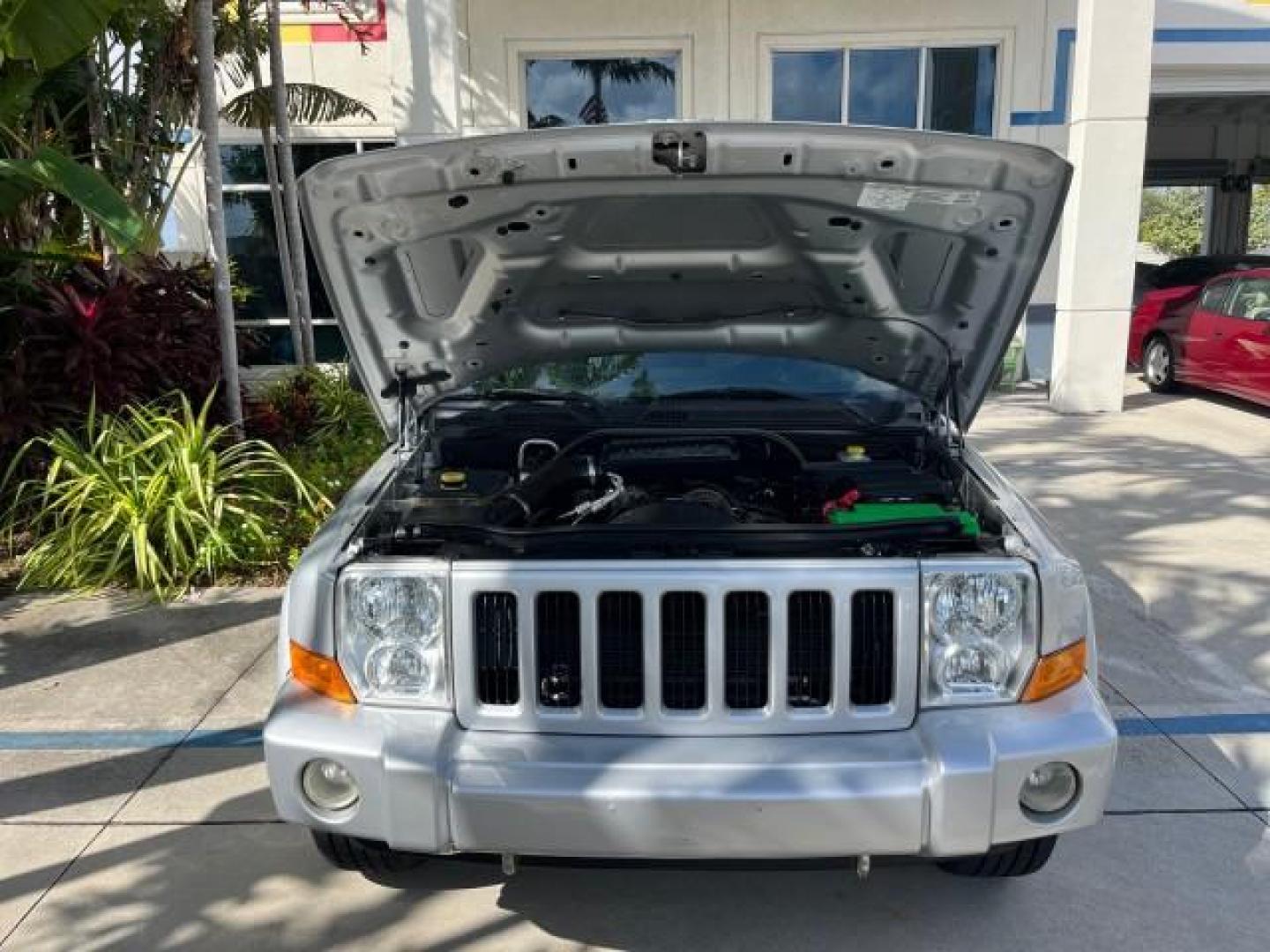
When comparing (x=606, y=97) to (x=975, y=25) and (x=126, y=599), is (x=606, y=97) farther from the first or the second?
(x=126, y=599)

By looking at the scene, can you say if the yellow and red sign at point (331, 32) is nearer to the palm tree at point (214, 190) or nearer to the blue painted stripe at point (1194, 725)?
the palm tree at point (214, 190)

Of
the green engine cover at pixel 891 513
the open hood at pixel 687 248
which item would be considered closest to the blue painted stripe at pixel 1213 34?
the open hood at pixel 687 248

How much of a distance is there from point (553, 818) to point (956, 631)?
1.05m

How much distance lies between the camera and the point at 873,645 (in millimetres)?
2514

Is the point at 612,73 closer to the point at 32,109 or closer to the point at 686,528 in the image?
the point at 32,109

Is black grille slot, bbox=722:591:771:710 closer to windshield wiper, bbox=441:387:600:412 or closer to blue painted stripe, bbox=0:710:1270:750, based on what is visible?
windshield wiper, bbox=441:387:600:412

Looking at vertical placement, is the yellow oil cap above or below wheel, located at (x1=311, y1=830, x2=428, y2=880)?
above

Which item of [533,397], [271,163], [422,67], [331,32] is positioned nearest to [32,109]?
[271,163]

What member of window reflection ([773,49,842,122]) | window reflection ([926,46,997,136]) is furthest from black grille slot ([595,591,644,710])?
window reflection ([926,46,997,136])

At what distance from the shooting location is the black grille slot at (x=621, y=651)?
254cm

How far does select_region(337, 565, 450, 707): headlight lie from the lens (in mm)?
2523

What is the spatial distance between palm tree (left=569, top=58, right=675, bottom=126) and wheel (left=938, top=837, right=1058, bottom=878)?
1077 cm

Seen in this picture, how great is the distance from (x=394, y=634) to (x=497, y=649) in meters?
0.26

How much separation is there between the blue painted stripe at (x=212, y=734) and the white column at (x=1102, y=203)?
7.59m
